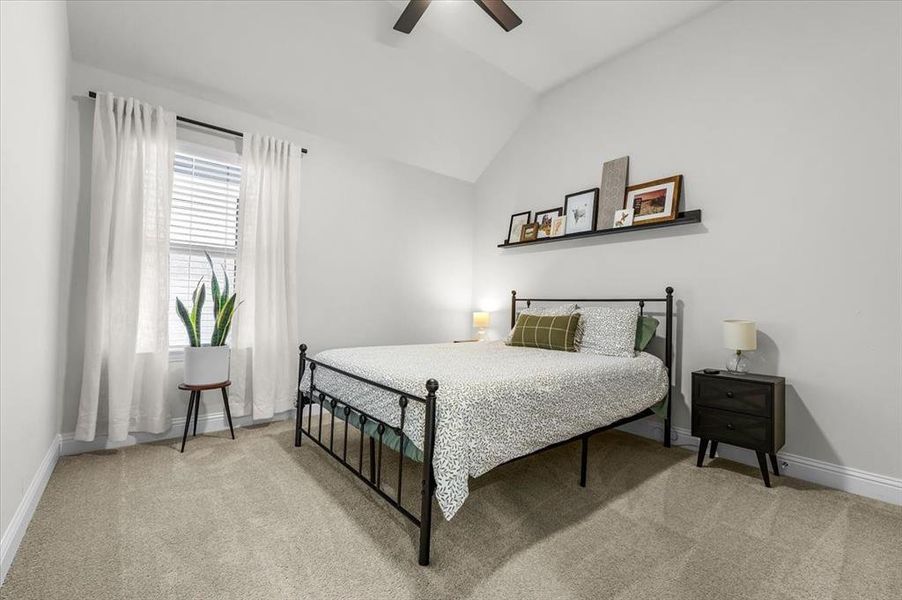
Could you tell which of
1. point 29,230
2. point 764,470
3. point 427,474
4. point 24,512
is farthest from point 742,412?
point 29,230

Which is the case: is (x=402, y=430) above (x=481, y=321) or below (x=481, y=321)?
below

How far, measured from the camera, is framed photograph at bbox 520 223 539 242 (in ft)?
13.9

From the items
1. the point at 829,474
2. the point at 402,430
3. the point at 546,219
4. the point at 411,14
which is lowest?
the point at 829,474

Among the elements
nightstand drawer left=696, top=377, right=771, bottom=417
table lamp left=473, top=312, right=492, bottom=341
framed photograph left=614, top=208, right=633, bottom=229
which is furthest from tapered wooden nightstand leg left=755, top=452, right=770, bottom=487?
table lamp left=473, top=312, right=492, bottom=341

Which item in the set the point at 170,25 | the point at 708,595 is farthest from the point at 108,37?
the point at 708,595

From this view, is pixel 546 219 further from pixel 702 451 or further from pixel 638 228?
pixel 702 451

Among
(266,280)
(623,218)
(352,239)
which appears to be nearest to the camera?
(266,280)

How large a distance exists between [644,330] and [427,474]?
232 centimetres

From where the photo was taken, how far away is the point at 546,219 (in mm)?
4180

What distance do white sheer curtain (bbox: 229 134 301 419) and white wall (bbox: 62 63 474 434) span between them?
0.21 m

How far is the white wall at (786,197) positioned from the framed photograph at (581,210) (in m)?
0.20

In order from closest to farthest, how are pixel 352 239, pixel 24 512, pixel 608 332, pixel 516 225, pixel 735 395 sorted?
pixel 24 512, pixel 735 395, pixel 608 332, pixel 352 239, pixel 516 225

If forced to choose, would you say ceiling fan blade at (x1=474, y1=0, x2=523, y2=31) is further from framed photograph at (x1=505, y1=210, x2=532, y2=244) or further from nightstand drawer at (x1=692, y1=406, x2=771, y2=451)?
nightstand drawer at (x1=692, y1=406, x2=771, y2=451)

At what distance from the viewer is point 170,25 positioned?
2.77 metres
